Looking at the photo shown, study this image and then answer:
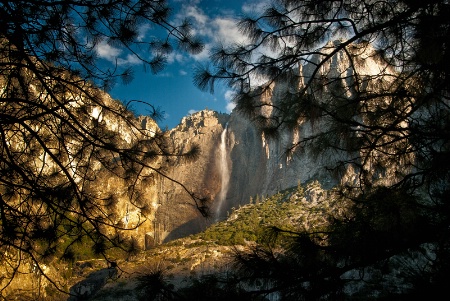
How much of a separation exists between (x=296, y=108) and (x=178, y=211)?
40.9m

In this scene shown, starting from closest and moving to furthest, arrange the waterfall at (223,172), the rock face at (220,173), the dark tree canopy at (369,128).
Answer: the dark tree canopy at (369,128), the rock face at (220,173), the waterfall at (223,172)

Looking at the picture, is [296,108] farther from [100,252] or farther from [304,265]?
[100,252]

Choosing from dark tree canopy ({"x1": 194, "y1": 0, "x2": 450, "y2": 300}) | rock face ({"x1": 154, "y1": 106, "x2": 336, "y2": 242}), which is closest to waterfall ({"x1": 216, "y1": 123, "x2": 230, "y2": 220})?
rock face ({"x1": 154, "y1": 106, "x2": 336, "y2": 242})

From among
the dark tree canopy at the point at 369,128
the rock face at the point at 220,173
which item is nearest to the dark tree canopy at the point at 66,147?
the dark tree canopy at the point at 369,128

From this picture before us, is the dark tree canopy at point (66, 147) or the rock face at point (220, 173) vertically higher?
the rock face at point (220, 173)

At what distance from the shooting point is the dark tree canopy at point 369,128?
1861mm

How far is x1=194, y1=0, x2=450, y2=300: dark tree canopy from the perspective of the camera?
1861 mm

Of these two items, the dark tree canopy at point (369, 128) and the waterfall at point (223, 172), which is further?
the waterfall at point (223, 172)

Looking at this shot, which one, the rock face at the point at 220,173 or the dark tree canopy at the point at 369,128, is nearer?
the dark tree canopy at the point at 369,128

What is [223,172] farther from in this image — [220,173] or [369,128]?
[369,128]

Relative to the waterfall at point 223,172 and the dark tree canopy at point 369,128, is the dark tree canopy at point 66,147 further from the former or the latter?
the waterfall at point 223,172

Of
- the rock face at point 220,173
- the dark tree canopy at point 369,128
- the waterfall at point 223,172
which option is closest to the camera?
the dark tree canopy at point 369,128

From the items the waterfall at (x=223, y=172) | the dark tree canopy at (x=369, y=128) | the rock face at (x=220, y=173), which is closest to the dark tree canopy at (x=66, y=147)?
the dark tree canopy at (x=369, y=128)

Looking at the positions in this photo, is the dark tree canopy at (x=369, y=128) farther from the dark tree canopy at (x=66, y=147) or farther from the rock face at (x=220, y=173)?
the rock face at (x=220, y=173)
